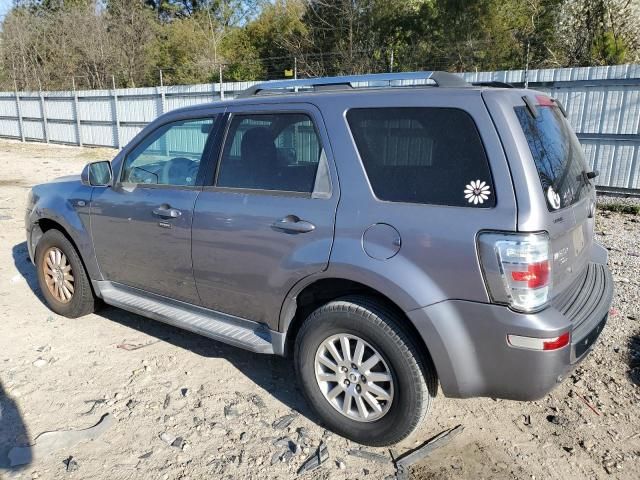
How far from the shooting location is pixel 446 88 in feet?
9.02

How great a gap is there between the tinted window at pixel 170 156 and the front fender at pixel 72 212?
504 millimetres

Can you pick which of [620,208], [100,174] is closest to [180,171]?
[100,174]

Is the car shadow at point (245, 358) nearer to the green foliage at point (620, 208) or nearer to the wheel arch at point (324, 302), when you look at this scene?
the wheel arch at point (324, 302)

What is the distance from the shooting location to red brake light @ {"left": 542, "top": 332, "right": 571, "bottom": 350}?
95.4 inches

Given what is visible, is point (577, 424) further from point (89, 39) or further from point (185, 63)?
point (89, 39)

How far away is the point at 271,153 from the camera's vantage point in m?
3.36

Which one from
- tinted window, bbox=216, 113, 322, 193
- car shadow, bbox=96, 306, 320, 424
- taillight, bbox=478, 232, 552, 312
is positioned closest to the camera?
taillight, bbox=478, 232, 552, 312

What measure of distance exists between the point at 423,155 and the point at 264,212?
3.27ft

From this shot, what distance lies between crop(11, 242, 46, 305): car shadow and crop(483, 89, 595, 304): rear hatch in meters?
4.53

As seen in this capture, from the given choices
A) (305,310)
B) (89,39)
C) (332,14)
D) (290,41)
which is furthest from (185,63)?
(305,310)

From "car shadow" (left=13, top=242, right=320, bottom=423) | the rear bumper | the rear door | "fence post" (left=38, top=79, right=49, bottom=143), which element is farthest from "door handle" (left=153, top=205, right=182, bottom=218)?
"fence post" (left=38, top=79, right=49, bottom=143)

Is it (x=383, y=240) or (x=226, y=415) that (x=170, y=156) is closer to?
(x=226, y=415)

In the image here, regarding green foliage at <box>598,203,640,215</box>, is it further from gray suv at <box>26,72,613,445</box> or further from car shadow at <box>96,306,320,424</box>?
car shadow at <box>96,306,320,424</box>

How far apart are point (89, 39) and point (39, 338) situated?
94.8ft
